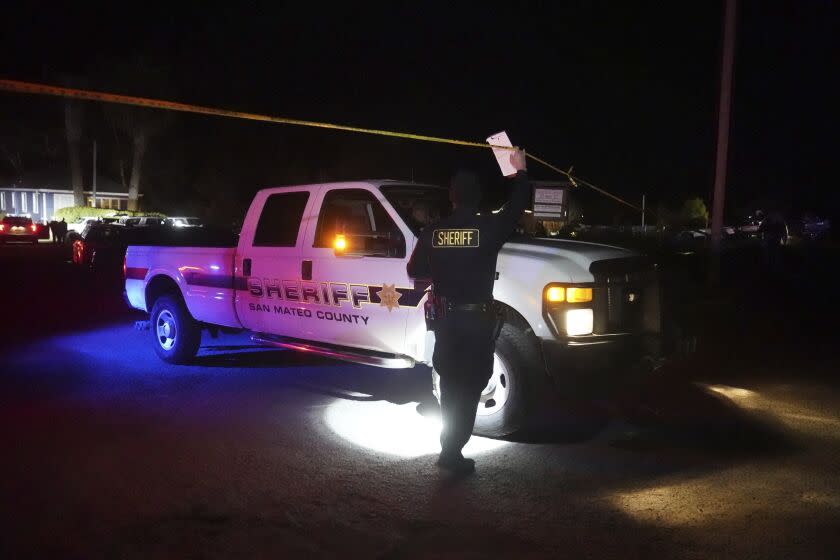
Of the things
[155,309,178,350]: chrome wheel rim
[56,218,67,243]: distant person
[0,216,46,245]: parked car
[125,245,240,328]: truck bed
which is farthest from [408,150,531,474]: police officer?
[56,218,67,243]: distant person

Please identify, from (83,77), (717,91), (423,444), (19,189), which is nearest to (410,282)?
(423,444)

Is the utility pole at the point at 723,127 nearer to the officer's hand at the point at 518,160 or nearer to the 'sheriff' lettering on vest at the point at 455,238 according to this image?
the officer's hand at the point at 518,160

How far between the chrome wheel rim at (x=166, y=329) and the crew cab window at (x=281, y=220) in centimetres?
175

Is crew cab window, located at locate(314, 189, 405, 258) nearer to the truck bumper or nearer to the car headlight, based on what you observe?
the car headlight

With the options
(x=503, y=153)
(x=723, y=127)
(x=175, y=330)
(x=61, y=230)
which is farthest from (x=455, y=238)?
(x=61, y=230)

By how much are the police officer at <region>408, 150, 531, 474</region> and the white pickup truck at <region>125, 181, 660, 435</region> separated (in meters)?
0.67

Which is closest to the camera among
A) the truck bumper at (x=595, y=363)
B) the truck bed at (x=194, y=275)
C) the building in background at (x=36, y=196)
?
the truck bumper at (x=595, y=363)

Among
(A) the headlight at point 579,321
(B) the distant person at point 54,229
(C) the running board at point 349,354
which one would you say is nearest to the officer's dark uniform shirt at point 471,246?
(A) the headlight at point 579,321

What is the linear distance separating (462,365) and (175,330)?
15.1ft

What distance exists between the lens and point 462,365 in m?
4.78

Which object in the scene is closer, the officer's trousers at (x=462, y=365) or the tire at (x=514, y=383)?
the officer's trousers at (x=462, y=365)

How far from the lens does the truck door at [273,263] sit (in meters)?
6.90

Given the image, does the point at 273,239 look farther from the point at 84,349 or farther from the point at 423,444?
the point at 84,349

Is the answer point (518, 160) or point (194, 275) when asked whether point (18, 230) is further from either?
→ point (518, 160)
